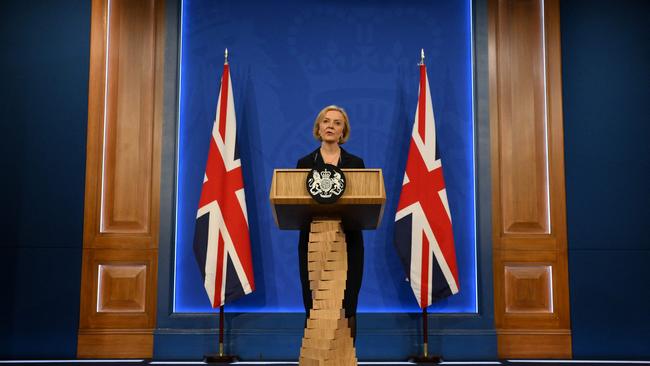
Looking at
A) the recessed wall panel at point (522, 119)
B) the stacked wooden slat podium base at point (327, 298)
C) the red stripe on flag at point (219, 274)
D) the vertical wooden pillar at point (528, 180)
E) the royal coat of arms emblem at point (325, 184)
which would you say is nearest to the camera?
the royal coat of arms emblem at point (325, 184)

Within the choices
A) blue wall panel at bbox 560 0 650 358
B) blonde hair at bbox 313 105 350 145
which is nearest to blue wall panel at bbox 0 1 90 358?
blonde hair at bbox 313 105 350 145

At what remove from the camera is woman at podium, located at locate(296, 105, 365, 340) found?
2732 millimetres

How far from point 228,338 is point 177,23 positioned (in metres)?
2.30

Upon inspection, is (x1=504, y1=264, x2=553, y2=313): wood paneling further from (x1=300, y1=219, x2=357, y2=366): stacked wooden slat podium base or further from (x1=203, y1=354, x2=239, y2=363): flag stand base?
(x1=300, y1=219, x2=357, y2=366): stacked wooden slat podium base

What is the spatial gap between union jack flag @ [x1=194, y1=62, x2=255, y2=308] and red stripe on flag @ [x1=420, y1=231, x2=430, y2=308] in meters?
1.13

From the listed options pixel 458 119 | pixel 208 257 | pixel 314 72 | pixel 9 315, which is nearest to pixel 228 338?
pixel 208 257

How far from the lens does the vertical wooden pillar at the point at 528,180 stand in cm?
413

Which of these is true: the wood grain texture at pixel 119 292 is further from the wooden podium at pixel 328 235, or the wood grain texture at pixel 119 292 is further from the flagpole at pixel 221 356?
the wooden podium at pixel 328 235

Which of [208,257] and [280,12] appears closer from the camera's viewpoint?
[208,257]

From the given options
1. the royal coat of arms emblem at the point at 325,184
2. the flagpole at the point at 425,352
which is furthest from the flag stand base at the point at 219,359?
the royal coat of arms emblem at the point at 325,184

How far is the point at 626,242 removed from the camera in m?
4.20

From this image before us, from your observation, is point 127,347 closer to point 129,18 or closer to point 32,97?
point 32,97

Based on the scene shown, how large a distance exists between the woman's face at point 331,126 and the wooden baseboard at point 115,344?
2.12 m

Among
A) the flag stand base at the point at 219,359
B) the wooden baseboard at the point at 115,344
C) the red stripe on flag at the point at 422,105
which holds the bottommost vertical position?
the flag stand base at the point at 219,359
